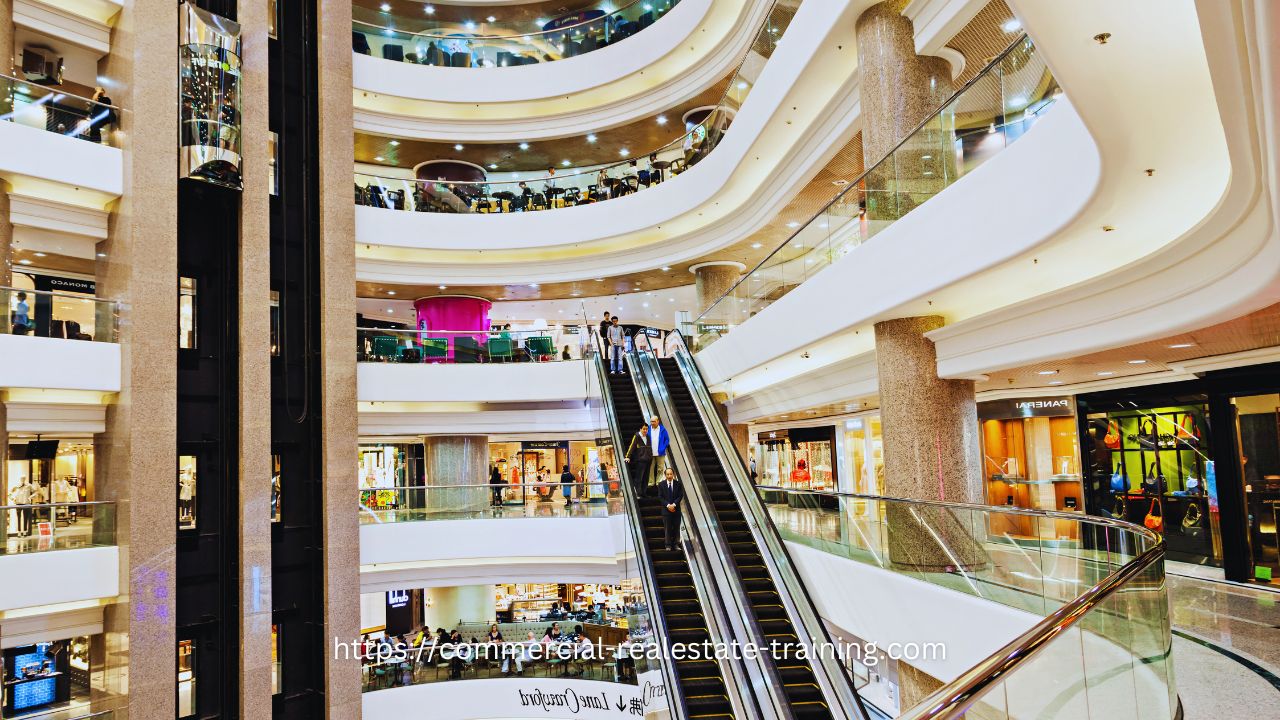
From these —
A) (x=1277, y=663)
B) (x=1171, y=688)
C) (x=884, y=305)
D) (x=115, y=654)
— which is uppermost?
(x=884, y=305)

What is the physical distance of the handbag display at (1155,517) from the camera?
11.6 m

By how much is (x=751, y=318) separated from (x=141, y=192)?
9.83m

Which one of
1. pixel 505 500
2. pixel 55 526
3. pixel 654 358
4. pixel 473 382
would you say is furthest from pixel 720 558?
pixel 473 382

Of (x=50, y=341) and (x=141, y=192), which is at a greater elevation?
(x=141, y=192)

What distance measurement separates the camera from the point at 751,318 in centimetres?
1374

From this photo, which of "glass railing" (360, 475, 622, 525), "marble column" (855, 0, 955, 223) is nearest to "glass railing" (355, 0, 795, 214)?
"glass railing" (360, 475, 622, 525)

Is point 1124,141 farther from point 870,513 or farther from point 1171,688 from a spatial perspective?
point 870,513

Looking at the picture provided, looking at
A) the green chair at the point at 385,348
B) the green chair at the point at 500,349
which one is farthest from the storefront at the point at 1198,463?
the green chair at the point at 385,348

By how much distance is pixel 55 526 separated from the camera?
457 inches

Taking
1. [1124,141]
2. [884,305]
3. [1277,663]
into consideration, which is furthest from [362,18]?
[1277,663]

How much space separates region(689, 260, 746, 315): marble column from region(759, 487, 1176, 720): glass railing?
371 inches

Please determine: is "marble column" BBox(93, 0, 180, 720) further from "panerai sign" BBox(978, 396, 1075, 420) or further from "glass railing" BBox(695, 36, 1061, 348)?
"panerai sign" BBox(978, 396, 1075, 420)

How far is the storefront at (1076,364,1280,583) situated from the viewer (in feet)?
30.6

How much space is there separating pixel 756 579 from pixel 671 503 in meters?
1.42
